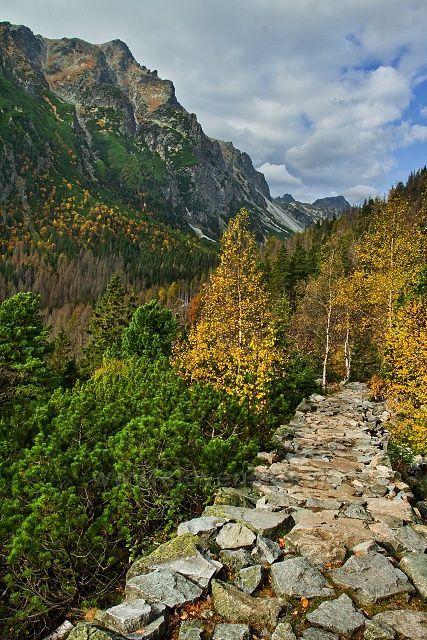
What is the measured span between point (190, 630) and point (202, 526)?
89.9 inches

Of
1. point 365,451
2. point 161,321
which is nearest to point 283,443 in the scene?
point 365,451

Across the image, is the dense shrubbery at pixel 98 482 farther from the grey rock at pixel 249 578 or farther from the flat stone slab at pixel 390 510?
the flat stone slab at pixel 390 510

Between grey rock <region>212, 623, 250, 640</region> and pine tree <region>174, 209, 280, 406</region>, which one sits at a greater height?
pine tree <region>174, 209, 280, 406</region>

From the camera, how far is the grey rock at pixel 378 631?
5.10 metres

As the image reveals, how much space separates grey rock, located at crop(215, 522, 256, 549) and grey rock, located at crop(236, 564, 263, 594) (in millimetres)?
615

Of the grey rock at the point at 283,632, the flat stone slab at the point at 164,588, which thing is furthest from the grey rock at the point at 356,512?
the flat stone slab at the point at 164,588

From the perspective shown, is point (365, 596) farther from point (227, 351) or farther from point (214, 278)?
point (214, 278)

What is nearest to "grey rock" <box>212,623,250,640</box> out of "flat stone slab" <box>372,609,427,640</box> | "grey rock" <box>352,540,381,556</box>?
"flat stone slab" <box>372,609,427,640</box>

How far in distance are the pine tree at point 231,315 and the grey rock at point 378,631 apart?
11.2 metres

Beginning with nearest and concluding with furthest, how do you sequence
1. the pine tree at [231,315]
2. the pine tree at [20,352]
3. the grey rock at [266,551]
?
the grey rock at [266,551]
the pine tree at [231,315]
the pine tree at [20,352]

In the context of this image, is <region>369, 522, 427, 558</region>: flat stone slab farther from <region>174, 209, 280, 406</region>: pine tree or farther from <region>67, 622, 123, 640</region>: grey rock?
<region>174, 209, 280, 406</region>: pine tree

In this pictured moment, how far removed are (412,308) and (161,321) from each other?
709 inches

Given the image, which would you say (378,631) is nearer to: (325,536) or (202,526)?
(325,536)

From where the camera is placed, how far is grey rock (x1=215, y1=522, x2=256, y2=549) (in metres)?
7.17
